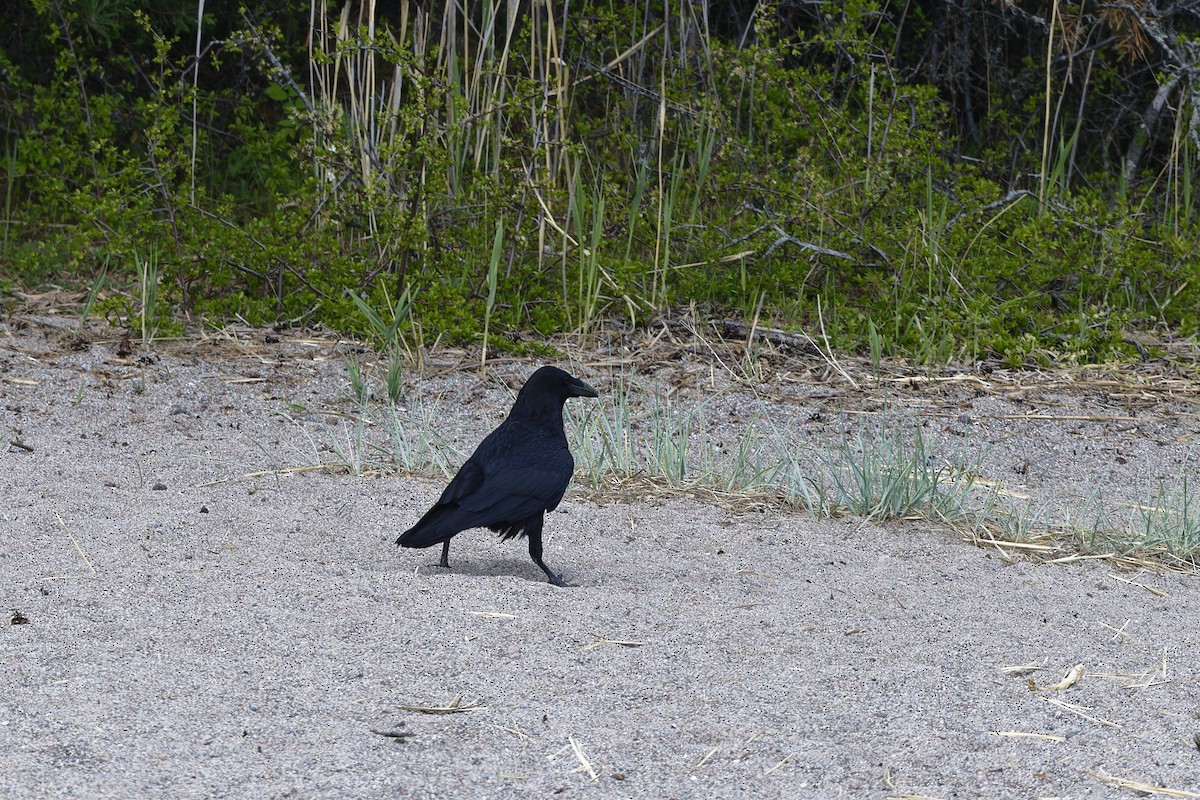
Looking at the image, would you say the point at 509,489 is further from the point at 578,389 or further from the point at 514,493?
the point at 578,389

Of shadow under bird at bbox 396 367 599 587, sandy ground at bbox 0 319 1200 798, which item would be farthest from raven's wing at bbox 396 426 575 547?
sandy ground at bbox 0 319 1200 798

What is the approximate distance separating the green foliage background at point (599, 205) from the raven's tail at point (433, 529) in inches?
87.1

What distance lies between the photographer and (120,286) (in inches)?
274

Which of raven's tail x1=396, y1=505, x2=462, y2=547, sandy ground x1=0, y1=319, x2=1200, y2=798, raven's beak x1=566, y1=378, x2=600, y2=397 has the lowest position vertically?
sandy ground x1=0, y1=319, x2=1200, y2=798

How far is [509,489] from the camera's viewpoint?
348 centimetres

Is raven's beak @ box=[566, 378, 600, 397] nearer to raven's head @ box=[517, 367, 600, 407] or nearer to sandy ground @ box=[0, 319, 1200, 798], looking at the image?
raven's head @ box=[517, 367, 600, 407]

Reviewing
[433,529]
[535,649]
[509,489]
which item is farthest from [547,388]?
[535,649]

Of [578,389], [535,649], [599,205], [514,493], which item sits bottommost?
[535,649]

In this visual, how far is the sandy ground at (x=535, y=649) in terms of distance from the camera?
95.4 inches

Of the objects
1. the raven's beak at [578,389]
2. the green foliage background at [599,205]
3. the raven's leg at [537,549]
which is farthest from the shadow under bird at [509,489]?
the green foliage background at [599,205]

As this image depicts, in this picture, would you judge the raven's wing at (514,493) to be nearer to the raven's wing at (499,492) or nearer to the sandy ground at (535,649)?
the raven's wing at (499,492)

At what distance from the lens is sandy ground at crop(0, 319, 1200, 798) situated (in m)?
2.42

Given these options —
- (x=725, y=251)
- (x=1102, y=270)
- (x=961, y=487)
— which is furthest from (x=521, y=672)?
(x=1102, y=270)

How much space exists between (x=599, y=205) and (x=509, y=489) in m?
2.69
